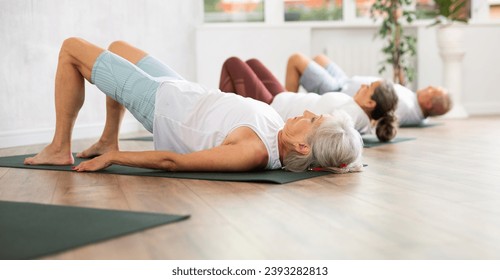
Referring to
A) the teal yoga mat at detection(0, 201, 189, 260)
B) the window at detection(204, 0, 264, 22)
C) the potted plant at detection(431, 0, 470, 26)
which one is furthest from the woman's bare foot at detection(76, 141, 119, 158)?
the potted plant at detection(431, 0, 470, 26)

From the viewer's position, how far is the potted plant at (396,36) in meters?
7.58

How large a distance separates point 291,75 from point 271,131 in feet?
9.54

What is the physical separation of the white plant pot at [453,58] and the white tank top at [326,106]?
3602mm

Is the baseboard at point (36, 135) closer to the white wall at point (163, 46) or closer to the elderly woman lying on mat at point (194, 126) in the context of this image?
the white wall at point (163, 46)

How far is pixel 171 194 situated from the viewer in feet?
8.52

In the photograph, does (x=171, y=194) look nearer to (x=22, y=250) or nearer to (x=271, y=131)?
(x=271, y=131)

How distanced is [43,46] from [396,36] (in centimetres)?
395

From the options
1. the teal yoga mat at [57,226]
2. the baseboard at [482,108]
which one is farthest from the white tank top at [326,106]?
the baseboard at [482,108]

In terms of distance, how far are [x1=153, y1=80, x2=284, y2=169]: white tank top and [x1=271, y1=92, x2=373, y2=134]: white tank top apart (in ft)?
4.13

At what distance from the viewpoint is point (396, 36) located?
759 cm

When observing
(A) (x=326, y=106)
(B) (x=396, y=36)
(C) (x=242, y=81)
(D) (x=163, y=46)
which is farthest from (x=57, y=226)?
(B) (x=396, y=36)

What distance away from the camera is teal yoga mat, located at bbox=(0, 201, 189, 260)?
1757 mm

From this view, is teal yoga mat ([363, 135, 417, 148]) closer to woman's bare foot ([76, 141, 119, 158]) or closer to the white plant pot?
woman's bare foot ([76, 141, 119, 158])
